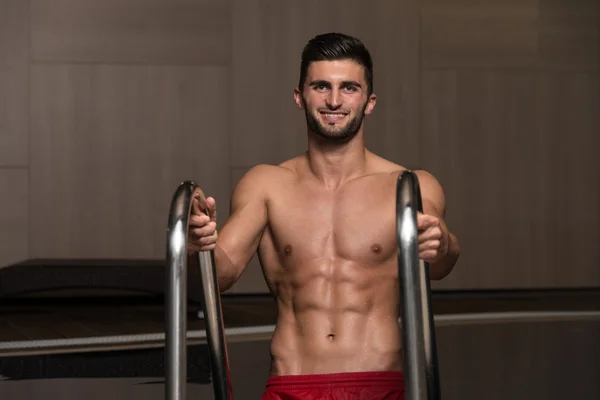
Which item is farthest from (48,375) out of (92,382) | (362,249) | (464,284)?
(464,284)

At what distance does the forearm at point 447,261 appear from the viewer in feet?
6.79

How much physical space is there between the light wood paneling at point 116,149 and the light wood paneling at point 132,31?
0.11m

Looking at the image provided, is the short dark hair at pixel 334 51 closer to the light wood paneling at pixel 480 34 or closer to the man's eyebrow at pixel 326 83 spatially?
the man's eyebrow at pixel 326 83

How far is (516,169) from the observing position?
767 centimetres

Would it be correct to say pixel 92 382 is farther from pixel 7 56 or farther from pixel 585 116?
pixel 585 116

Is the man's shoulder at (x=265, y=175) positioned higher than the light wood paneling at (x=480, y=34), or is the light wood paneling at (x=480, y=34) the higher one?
the light wood paneling at (x=480, y=34)

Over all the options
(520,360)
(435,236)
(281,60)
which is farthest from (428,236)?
(281,60)

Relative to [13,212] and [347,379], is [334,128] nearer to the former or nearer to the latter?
[347,379]

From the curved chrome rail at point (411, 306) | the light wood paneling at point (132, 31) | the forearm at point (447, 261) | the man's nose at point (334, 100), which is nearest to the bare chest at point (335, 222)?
the forearm at point (447, 261)

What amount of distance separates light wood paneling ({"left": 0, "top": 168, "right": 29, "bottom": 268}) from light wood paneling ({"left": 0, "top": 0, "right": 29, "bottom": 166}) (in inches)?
4.1

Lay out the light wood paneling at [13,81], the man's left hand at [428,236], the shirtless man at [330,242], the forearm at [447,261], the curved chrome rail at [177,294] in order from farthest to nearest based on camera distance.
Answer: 1. the light wood paneling at [13,81]
2. the shirtless man at [330,242]
3. the forearm at [447,261]
4. the man's left hand at [428,236]
5. the curved chrome rail at [177,294]

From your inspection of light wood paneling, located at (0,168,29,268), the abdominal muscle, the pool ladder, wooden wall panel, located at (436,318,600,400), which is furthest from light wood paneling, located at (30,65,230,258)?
the pool ladder

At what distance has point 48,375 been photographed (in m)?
4.45

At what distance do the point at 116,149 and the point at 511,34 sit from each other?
10.4 ft
